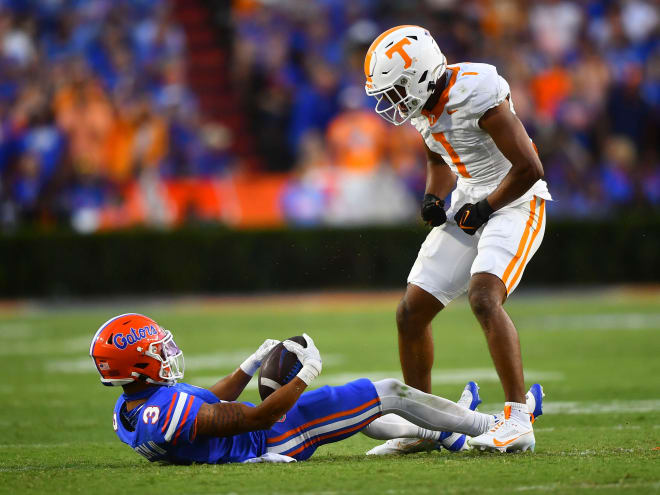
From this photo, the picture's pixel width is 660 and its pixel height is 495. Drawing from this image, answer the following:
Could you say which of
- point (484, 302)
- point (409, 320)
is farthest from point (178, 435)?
point (484, 302)

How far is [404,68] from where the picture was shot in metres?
5.08

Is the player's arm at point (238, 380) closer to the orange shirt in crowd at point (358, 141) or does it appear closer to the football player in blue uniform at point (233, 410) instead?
the football player in blue uniform at point (233, 410)

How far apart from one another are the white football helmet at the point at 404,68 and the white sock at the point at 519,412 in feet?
4.74

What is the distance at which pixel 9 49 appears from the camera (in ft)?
53.9

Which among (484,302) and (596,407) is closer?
(484,302)

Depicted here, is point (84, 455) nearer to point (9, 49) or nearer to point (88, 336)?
point (88, 336)

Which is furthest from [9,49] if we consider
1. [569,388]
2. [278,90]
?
[569,388]

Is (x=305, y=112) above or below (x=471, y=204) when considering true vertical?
above

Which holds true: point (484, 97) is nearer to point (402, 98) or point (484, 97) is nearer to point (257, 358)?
point (402, 98)

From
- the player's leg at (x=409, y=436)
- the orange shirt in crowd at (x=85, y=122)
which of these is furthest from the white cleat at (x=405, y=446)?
the orange shirt in crowd at (x=85, y=122)

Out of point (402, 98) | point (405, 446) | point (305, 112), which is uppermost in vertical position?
point (305, 112)

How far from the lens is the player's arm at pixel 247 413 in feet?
14.7

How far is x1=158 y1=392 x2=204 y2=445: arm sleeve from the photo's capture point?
4.47 m

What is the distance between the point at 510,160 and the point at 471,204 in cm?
29
